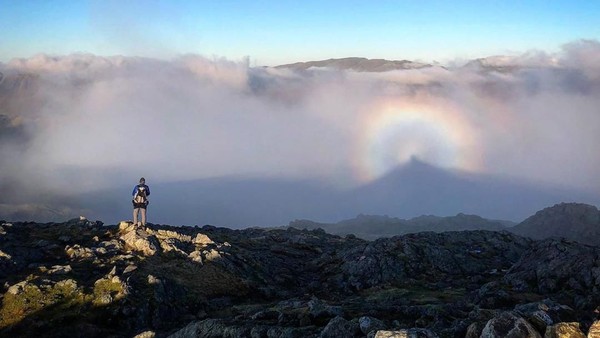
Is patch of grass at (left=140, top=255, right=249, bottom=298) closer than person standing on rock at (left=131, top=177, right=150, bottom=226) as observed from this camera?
Yes

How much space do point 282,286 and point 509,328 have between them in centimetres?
3148

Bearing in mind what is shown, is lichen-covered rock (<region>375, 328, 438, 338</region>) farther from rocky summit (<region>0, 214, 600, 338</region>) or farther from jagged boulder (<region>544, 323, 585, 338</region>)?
jagged boulder (<region>544, 323, 585, 338</region>)

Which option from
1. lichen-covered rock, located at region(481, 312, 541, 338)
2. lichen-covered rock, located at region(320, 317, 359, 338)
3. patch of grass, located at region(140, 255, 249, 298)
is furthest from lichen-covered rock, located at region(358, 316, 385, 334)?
patch of grass, located at region(140, 255, 249, 298)

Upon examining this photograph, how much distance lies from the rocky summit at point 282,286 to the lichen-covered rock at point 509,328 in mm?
54

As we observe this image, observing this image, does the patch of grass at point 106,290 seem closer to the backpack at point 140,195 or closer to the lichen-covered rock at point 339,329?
the backpack at point 140,195

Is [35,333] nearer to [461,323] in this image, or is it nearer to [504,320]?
[461,323]

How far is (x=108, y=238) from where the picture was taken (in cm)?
5222

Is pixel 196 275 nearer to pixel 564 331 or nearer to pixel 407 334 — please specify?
pixel 407 334

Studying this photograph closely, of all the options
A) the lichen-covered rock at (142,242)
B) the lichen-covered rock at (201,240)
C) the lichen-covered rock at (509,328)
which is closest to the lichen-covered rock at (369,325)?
the lichen-covered rock at (509,328)

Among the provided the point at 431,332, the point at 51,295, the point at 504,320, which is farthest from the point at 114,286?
the point at 504,320

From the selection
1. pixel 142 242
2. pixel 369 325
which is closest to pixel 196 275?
pixel 142 242

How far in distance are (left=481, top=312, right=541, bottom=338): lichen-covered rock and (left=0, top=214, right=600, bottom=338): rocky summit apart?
0.05 metres

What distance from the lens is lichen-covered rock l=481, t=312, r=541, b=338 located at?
19.7 metres

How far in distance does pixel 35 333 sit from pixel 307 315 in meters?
18.9
